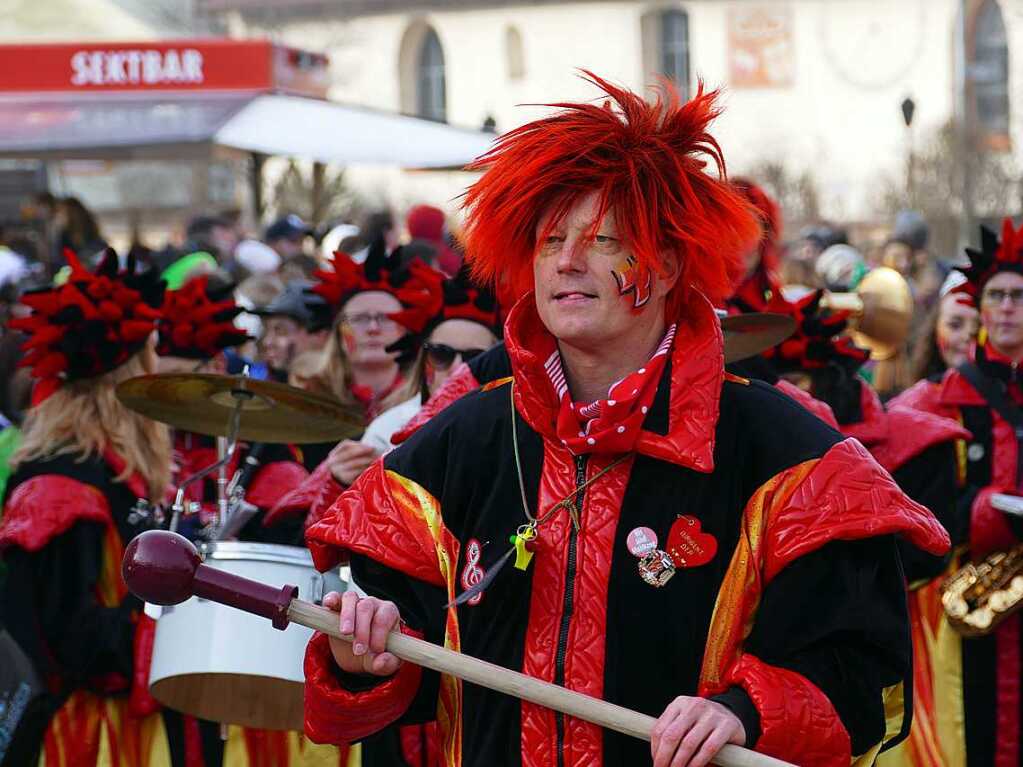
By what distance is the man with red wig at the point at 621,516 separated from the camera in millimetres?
3250

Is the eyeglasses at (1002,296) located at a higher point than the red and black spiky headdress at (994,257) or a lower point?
lower

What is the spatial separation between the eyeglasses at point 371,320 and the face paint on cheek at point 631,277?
11.2ft

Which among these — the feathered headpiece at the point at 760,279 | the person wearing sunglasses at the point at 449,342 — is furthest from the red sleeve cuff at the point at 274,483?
the feathered headpiece at the point at 760,279

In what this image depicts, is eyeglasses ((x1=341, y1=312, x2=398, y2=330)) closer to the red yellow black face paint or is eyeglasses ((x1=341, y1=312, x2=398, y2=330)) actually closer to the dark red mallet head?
the red yellow black face paint

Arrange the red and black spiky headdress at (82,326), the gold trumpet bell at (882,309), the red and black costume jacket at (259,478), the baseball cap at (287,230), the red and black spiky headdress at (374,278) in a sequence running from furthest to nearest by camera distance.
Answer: the baseball cap at (287,230) < the gold trumpet bell at (882,309) < the red and black spiky headdress at (374,278) < the red and black costume jacket at (259,478) < the red and black spiky headdress at (82,326)

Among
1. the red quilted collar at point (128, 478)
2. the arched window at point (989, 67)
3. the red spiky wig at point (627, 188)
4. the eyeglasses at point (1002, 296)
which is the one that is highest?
the arched window at point (989, 67)

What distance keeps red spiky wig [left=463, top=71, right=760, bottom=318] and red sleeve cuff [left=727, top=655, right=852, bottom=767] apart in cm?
75

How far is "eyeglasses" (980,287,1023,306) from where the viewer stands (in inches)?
269

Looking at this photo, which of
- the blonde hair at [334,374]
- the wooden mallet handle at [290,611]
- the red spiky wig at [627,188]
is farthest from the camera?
A: the blonde hair at [334,374]

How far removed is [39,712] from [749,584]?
2.81m

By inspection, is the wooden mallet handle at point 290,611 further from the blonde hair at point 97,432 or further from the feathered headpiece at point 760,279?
the feathered headpiece at point 760,279

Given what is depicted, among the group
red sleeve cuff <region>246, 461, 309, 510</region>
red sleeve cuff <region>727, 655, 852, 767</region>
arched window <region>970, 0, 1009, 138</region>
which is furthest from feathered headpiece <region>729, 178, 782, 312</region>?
arched window <region>970, 0, 1009, 138</region>

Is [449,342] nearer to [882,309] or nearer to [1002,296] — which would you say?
[1002,296]

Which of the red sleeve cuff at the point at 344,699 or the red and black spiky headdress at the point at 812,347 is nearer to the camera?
the red sleeve cuff at the point at 344,699
